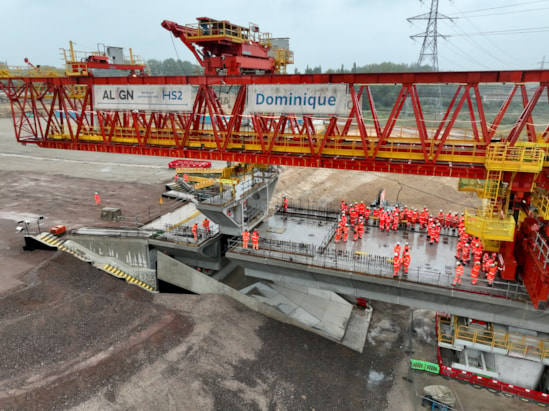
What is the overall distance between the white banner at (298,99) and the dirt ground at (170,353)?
10015 millimetres

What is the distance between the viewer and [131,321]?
1620 cm

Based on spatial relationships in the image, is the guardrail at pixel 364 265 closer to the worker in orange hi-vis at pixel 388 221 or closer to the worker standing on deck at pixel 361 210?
the worker in orange hi-vis at pixel 388 221

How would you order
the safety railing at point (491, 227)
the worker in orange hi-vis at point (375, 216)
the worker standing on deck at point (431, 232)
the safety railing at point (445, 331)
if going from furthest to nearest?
the worker in orange hi-vis at point (375, 216) < the worker standing on deck at point (431, 232) < the safety railing at point (445, 331) < the safety railing at point (491, 227)

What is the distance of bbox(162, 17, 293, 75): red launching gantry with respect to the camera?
1939 cm

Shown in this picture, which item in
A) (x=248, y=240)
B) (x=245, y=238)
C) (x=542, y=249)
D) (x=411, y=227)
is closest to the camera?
(x=542, y=249)

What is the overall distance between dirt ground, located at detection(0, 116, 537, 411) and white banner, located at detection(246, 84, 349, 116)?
32.9ft

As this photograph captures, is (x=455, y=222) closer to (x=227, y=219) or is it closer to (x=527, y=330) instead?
(x=527, y=330)

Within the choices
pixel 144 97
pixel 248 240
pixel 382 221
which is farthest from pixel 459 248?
pixel 144 97

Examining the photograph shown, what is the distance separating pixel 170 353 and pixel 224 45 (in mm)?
16115

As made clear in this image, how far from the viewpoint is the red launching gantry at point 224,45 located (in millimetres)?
19391

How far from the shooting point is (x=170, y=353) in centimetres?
1478

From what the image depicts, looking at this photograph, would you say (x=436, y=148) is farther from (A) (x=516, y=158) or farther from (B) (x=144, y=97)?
(B) (x=144, y=97)

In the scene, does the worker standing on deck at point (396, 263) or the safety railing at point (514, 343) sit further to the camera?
the worker standing on deck at point (396, 263)

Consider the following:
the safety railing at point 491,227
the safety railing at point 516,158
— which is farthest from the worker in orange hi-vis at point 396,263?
the safety railing at point 516,158
